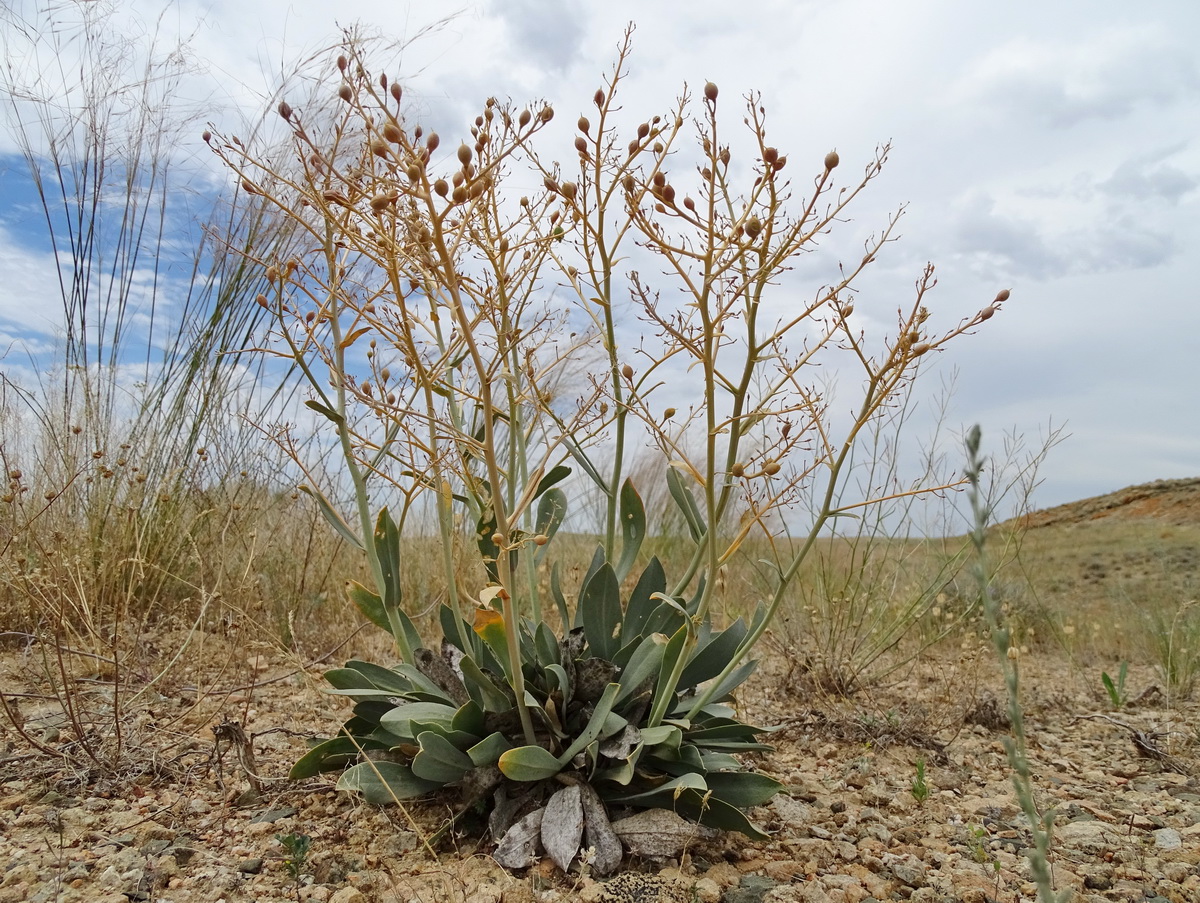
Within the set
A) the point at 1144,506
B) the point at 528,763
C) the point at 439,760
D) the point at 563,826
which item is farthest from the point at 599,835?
the point at 1144,506

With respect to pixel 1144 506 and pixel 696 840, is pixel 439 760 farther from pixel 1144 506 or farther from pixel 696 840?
pixel 1144 506

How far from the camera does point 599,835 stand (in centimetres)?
197

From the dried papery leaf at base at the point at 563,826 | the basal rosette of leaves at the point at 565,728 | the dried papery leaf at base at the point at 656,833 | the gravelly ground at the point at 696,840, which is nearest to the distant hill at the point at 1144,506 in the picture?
the gravelly ground at the point at 696,840

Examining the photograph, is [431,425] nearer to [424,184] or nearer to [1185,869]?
[424,184]

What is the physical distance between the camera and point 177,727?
2826mm

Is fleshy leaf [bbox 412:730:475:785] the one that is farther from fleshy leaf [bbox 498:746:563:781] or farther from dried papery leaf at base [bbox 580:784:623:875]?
dried papery leaf at base [bbox 580:784:623:875]

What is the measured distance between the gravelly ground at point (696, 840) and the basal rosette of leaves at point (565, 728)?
12cm

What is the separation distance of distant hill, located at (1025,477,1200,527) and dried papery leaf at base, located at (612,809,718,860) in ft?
46.0

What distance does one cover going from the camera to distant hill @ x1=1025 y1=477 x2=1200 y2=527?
566 inches

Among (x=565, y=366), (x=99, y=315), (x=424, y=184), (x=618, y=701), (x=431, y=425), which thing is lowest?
(x=618, y=701)

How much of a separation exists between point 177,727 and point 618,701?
5.23ft

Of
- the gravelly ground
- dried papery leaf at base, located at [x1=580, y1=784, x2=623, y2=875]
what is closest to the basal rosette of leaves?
dried papery leaf at base, located at [x1=580, y1=784, x2=623, y2=875]

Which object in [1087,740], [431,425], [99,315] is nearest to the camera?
[431,425]

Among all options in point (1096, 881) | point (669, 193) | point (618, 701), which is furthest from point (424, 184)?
point (1096, 881)
